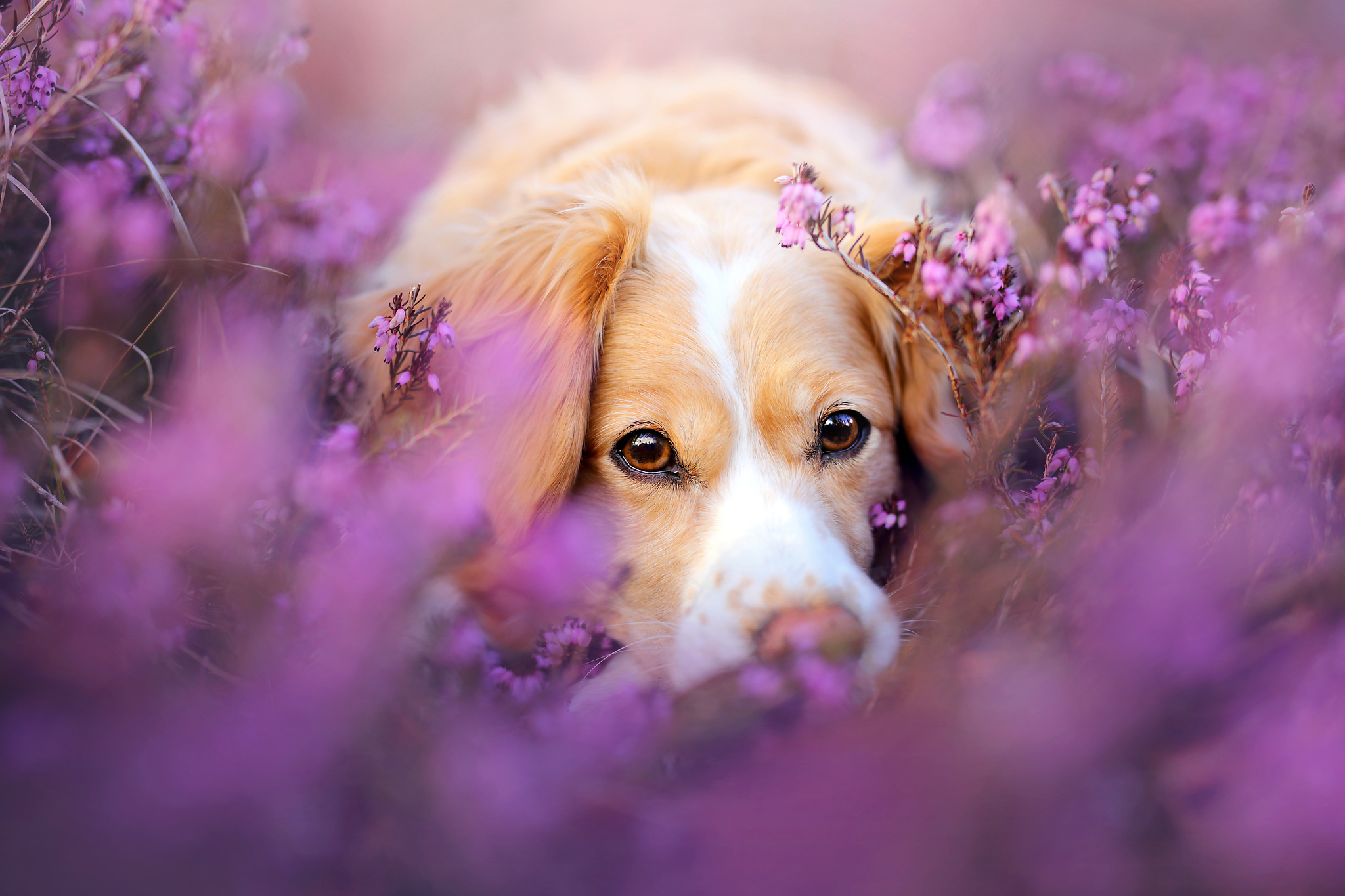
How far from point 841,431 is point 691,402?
386 millimetres

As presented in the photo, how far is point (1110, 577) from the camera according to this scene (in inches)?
36.5

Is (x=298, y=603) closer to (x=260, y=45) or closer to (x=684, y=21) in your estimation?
(x=260, y=45)

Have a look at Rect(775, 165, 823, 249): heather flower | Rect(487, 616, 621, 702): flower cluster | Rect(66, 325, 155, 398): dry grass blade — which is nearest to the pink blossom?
Rect(775, 165, 823, 249): heather flower

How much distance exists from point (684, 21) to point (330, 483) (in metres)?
4.50

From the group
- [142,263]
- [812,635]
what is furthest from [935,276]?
[142,263]

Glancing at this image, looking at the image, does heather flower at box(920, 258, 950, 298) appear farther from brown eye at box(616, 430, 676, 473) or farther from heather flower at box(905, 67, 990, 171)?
heather flower at box(905, 67, 990, 171)

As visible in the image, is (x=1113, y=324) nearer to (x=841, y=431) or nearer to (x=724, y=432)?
(x=841, y=431)

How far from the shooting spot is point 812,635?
4.35 ft

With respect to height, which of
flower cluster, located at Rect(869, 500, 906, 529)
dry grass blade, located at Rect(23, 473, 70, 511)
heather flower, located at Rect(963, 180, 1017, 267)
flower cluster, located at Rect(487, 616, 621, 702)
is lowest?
dry grass blade, located at Rect(23, 473, 70, 511)

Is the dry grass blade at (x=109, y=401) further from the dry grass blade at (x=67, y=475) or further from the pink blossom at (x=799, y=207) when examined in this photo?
the pink blossom at (x=799, y=207)

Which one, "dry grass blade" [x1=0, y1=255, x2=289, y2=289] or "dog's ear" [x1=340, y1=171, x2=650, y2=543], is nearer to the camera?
"dry grass blade" [x1=0, y1=255, x2=289, y2=289]

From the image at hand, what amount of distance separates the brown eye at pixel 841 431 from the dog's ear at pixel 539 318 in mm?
576

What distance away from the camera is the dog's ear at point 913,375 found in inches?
74.2

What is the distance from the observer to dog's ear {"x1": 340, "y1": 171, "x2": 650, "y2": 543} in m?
Result: 1.74
